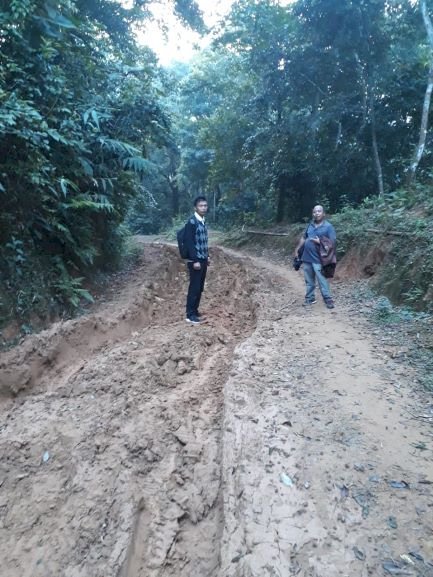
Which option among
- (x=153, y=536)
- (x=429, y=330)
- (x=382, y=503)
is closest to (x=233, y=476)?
(x=153, y=536)

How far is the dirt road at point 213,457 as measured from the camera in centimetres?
246

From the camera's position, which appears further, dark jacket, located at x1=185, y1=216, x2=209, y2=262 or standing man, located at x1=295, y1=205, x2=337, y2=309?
standing man, located at x1=295, y1=205, x2=337, y2=309

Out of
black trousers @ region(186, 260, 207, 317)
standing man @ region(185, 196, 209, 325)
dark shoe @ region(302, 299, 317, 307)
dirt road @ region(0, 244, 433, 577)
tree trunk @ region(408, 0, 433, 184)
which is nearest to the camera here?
dirt road @ region(0, 244, 433, 577)

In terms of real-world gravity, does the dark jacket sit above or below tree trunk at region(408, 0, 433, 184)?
below

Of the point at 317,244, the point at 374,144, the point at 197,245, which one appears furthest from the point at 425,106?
the point at 197,245

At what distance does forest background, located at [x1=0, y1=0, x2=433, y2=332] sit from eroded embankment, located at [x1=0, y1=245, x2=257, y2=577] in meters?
1.10

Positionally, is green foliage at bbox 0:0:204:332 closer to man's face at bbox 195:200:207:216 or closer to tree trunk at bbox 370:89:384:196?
man's face at bbox 195:200:207:216

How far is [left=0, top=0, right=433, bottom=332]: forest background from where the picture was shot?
5.75 m

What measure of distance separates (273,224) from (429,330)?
13212mm

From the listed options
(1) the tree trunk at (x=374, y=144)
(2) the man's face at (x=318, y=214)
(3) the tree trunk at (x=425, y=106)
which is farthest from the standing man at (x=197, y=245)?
(1) the tree trunk at (x=374, y=144)

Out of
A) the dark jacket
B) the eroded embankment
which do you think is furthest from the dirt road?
the dark jacket

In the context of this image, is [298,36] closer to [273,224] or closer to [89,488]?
[273,224]

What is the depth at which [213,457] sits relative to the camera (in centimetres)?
342

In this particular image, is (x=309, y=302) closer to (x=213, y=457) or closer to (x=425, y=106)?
(x=213, y=457)
